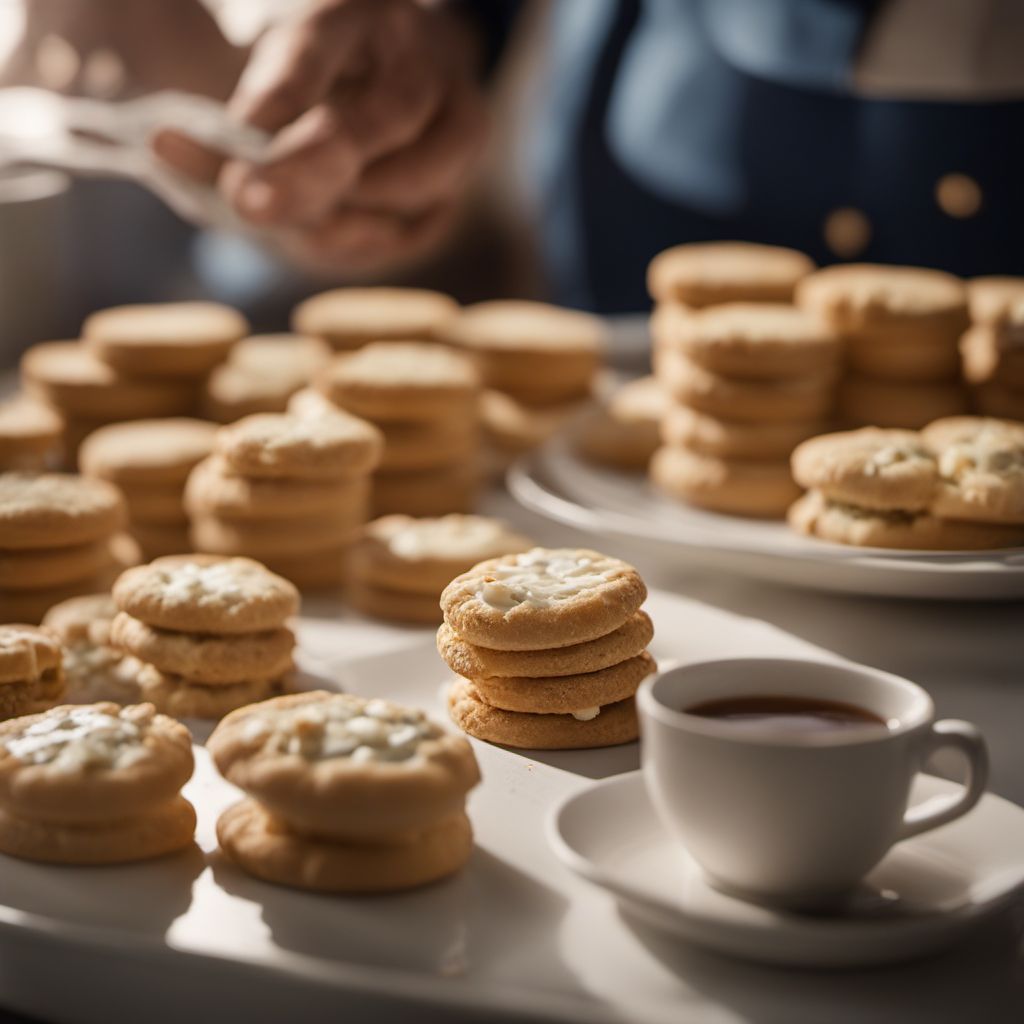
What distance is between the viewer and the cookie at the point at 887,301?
72.1 inches

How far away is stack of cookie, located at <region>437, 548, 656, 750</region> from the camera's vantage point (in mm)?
1253

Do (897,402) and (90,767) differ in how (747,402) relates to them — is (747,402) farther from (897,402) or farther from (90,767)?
(90,767)

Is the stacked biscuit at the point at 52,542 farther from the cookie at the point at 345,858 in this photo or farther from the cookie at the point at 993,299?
the cookie at the point at 993,299

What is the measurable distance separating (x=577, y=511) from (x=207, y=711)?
58cm

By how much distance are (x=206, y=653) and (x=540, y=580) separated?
320 mm

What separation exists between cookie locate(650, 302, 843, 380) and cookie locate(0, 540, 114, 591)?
30.3 inches

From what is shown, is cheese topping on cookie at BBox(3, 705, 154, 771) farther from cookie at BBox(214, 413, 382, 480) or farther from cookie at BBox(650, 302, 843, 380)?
cookie at BBox(650, 302, 843, 380)

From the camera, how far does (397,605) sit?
5.43 feet

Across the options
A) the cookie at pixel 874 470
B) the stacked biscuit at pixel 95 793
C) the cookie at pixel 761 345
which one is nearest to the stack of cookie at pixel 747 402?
the cookie at pixel 761 345

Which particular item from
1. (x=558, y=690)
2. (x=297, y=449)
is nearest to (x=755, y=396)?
(x=297, y=449)

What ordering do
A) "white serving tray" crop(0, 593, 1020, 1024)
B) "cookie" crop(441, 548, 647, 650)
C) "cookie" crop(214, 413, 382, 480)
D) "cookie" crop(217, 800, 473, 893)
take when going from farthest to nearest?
"cookie" crop(214, 413, 382, 480), "cookie" crop(441, 548, 647, 650), "cookie" crop(217, 800, 473, 893), "white serving tray" crop(0, 593, 1020, 1024)

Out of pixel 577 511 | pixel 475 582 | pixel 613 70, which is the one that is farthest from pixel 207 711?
pixel 613 70

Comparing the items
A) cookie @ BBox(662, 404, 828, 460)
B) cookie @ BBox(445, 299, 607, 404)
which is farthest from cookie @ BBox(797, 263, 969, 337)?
cookie @ BBox(445, 299, 607, 404)

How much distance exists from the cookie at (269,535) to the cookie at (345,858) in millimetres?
633
